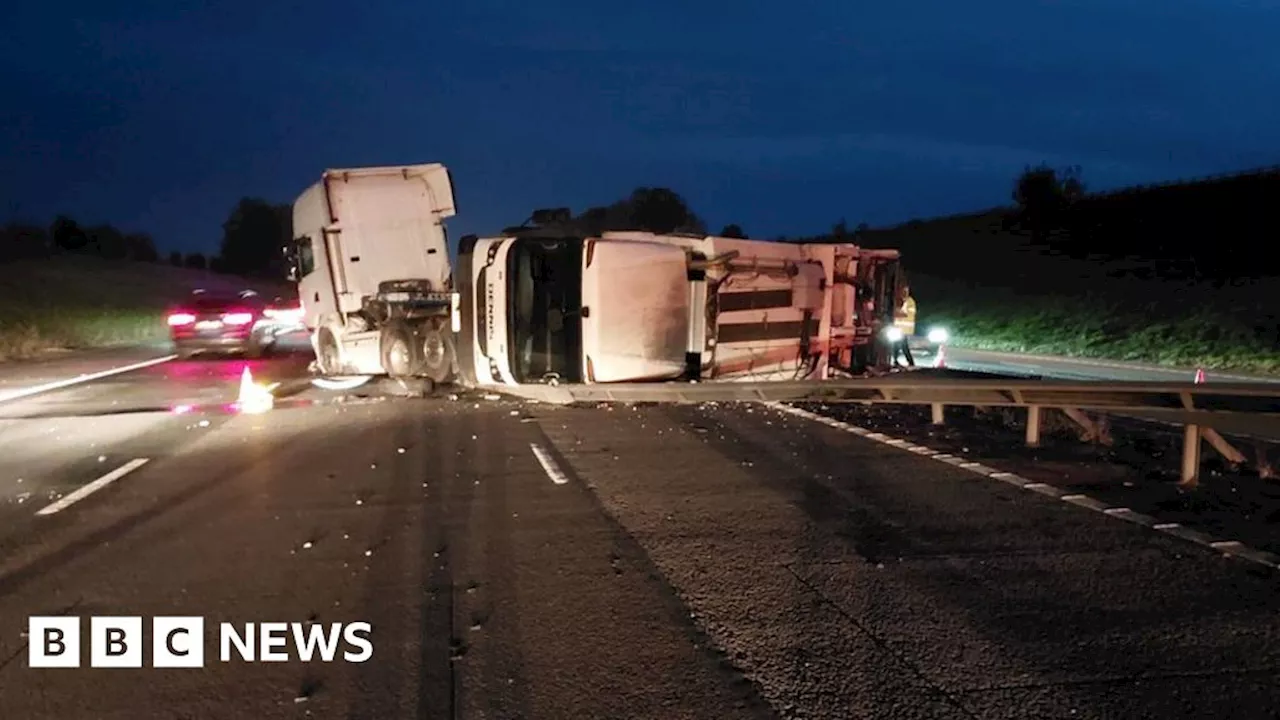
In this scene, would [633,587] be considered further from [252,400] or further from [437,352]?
[437,352]

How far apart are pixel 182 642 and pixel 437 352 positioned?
40.7 feet

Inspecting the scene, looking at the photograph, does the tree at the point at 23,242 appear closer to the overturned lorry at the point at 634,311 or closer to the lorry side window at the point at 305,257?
the lorry side window at the point at 305,257

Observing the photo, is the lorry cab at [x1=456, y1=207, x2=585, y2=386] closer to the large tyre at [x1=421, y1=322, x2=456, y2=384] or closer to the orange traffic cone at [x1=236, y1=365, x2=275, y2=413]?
the large tyre at [x1=421, y1=322, x2=456, y2=384]

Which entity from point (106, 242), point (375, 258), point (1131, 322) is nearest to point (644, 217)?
point (375, 258)

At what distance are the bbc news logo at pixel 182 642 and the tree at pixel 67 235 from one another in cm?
11189

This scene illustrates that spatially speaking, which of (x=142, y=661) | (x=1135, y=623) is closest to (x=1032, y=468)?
(x=1135, y=623)

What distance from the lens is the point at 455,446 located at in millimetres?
12594

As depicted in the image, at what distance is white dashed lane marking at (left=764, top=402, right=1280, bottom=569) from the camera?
293 inches

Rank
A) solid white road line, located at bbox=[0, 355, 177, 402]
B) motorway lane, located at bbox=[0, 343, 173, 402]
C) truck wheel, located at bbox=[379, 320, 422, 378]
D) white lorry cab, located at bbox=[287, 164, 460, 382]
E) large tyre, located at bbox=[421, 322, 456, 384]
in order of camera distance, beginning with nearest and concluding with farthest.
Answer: large tyre, located at bbox=[421, 322, 456, 384]
truck wheel, located at bbox=[379, 320, 422, 378]
white lorry cab, located at bbox=[287, 164, 460, 382]
solid white road line, located at bbox=[0, 355, 177, 402]
motorway lane, located at bbox=[0, 343, 173, 402]

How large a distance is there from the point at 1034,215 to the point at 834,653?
256 feet

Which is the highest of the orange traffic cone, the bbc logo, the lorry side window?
the lorry side window

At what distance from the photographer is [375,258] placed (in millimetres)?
19875

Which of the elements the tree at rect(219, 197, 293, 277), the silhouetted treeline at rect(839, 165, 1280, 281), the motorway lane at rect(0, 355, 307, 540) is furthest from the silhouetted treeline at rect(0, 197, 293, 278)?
the motorway lane at rect(0, 355, 307, 540)

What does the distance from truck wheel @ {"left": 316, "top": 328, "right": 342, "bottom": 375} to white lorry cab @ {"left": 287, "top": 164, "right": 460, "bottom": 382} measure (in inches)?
0.9
